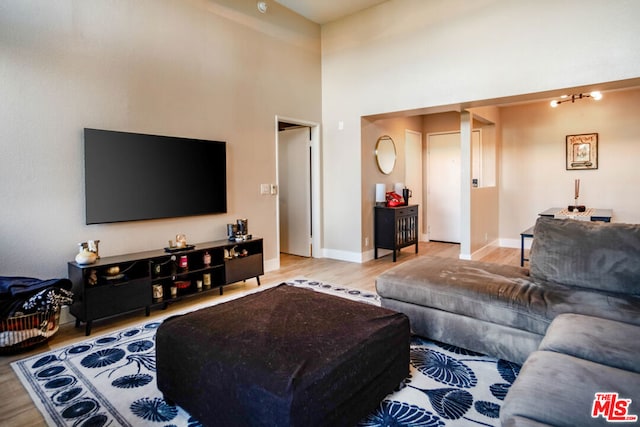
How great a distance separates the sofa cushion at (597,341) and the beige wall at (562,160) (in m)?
5.13

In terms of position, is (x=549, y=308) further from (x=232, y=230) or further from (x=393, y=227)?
(x=393, y=227)

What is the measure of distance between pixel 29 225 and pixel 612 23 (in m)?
5.48

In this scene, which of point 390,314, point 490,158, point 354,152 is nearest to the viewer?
point 390,314

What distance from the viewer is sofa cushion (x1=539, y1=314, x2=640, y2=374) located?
1505mm

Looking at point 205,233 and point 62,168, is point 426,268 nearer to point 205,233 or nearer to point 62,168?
point 205,233

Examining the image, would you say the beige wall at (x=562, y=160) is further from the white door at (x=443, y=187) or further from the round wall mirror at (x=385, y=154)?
the round wall mirror at (x=385, y=154)

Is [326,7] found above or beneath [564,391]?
above

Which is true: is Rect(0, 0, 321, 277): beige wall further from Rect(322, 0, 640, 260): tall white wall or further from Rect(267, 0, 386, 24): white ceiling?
Rect(322, 0, 640, 260): tall white wall

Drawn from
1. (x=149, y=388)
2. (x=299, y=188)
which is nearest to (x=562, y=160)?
(x=299, y=188)

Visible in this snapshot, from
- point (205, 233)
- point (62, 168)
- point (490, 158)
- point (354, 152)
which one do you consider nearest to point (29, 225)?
point (62, 168)

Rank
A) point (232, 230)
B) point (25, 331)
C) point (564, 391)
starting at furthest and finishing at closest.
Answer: point (232, 230) → point (25, 331) → point (564, 391)

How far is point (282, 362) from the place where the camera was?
1.55 m

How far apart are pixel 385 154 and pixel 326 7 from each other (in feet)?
7.68

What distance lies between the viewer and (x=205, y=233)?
13.9 feet
